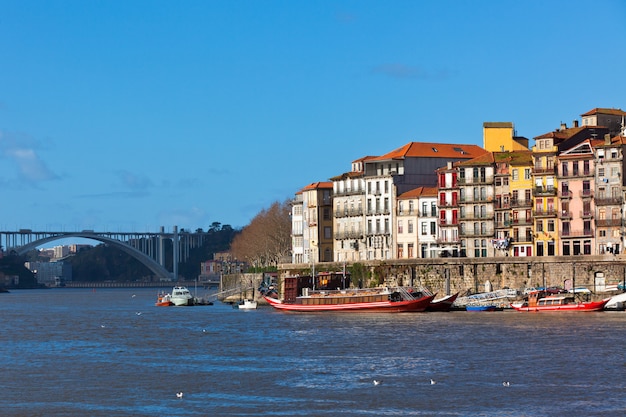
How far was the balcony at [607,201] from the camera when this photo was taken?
113750 mm

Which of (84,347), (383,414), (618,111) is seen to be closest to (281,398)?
(383,414)

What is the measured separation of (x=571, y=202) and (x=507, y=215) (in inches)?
322

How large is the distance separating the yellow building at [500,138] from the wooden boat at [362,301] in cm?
3419

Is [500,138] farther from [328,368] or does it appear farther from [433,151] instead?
[328,368]

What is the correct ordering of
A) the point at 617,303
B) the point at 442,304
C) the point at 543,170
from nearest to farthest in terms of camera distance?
the point at 617,303 < the point at 442,304 < the point at 543,170

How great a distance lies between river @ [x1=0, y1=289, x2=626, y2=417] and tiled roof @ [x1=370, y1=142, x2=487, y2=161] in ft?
151

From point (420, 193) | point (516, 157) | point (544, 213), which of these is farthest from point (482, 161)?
point (420, 193)

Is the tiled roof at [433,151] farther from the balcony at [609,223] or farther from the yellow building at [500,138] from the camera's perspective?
the balcony at [609,223]

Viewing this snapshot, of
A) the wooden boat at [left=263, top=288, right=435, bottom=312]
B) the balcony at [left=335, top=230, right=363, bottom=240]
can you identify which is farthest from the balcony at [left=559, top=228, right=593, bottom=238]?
the balcony at [left=335, top=230, right=363, bottom=240]

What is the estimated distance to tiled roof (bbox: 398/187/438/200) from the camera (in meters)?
134

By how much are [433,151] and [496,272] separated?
98.2 ft

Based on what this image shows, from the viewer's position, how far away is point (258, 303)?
147m

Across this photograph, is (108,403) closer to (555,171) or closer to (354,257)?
(555,171)

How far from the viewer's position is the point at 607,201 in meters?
114
